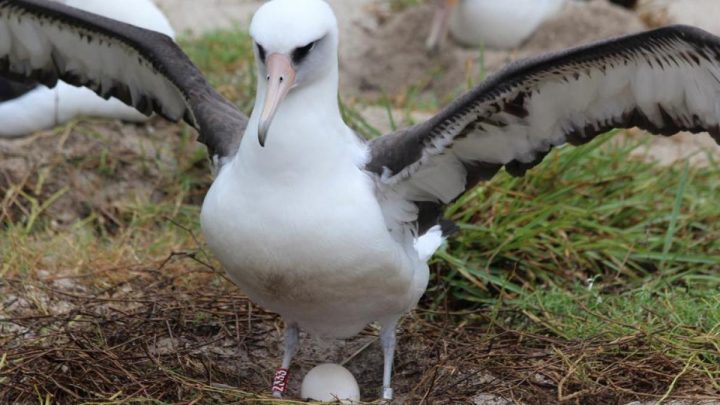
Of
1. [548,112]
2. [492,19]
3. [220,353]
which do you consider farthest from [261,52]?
[492,19]

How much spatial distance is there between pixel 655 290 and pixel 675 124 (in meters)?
1.28

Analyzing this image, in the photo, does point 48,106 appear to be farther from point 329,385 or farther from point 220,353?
point 329,385

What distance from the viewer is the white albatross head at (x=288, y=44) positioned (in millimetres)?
4066

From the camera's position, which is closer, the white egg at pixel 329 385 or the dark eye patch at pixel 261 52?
the dark eye patch at pixel 261 52

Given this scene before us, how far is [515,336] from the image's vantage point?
515 centimetres

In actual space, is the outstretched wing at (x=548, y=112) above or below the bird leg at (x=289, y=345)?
above

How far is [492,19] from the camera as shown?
912cm

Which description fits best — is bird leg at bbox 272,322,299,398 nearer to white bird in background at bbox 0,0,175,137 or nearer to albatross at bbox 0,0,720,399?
albatross at bbox 0,0,720,399

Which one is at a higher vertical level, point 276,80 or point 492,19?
point 276,80

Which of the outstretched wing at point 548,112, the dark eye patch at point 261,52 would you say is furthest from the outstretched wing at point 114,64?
the outstretched wing at point 548,112

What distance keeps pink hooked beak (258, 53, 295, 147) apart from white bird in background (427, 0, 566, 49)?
505 cm

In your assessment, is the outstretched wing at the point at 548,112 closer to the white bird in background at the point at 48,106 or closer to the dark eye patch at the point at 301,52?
the dark eye patch at the point at 301,52

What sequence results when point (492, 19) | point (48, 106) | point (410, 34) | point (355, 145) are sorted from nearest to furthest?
point (355, 145) < point (48, 106) < point (492, 19) < point (410, 34)

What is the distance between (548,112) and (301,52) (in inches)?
35.5
